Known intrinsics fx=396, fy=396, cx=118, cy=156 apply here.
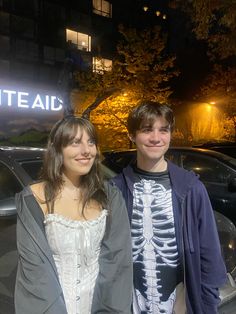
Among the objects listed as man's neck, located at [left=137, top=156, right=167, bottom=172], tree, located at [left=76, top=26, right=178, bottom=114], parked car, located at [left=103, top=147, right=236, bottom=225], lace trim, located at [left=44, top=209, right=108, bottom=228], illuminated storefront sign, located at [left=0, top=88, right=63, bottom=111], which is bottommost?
A: parked car, located at [left=103, top=147, right=236, bottom=225]

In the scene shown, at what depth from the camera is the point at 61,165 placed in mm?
1885

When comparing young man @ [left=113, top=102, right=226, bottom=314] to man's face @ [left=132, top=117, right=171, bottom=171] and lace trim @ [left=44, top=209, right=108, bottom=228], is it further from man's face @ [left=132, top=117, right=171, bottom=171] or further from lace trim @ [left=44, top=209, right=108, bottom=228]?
lace trim @ [left=44, top=209, right=108, bottom=228]

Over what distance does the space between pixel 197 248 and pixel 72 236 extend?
652 mm

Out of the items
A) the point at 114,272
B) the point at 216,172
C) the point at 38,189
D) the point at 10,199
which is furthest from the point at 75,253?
the point at 216,172

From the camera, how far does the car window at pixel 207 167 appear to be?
6.82m

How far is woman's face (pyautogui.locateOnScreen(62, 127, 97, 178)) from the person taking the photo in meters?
1.85

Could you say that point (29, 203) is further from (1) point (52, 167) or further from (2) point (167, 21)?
(2) point (167, 21)

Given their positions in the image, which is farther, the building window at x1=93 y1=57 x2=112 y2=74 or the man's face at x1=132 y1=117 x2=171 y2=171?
the building window at x1=93 y1=57 x2=112 y2=74

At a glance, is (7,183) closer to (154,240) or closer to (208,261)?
(154,240)

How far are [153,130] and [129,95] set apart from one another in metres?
17.5

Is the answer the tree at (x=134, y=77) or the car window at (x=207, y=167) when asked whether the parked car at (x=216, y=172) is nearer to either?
the car window at (x=207, y=167)

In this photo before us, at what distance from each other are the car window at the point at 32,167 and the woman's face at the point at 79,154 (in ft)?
6.43

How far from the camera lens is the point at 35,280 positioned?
167 centimetres

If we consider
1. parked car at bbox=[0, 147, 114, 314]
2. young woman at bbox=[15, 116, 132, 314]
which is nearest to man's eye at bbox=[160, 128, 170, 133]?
young woman at bbox=[15, 116, 132, 314]
